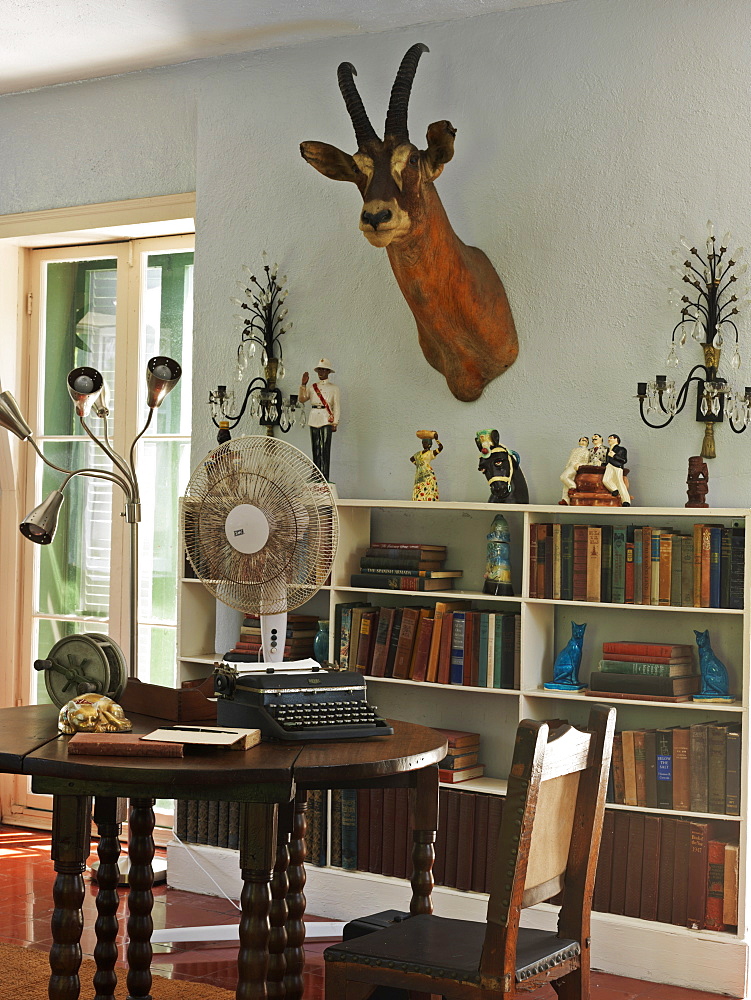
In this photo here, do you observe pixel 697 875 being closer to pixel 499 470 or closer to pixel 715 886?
pixel 715 886

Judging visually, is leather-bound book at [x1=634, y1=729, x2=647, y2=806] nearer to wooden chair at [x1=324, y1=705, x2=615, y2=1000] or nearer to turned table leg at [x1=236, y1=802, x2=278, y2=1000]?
wooden chair at [x1=324, y1=705, x2=615, y2=1000]

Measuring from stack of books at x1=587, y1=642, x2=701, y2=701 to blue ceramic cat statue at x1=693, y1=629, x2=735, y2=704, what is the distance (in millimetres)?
33

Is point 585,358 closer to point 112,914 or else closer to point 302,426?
point 302,426

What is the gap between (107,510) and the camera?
227 inches

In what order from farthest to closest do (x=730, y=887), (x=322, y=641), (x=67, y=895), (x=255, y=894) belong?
(x=322, y=641) → (x=730, y=887) → (x=67, y=895) → (x=255, y=894)

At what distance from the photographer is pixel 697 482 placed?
12.9ft

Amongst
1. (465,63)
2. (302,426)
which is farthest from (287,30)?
(302,426)

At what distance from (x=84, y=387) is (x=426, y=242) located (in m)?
1.32

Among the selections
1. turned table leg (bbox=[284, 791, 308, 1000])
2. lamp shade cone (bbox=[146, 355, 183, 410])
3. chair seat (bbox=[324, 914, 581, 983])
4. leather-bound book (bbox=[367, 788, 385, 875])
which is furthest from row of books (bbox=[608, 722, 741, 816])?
lamp shade cone (bbox=[146, 355, 183, 410])

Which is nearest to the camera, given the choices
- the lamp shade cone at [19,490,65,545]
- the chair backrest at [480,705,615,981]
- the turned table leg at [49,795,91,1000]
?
the chair backrest at [480,705,615,981]

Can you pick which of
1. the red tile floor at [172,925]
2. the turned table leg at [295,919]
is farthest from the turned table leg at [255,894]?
the red tile floor at [172,925]

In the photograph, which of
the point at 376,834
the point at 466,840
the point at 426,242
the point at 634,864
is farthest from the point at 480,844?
the point at 426,242

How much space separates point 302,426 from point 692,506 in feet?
5.41

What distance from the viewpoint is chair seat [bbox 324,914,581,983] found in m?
2.28
